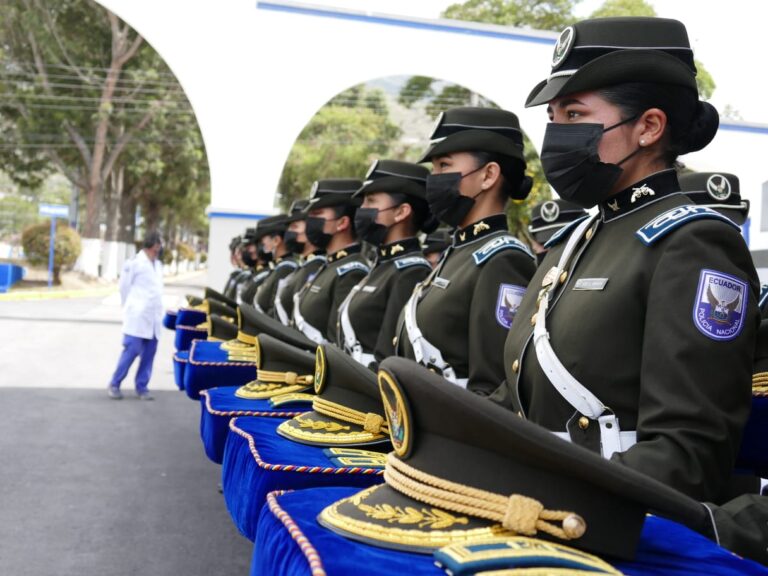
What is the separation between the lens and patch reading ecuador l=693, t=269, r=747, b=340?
1.76 m

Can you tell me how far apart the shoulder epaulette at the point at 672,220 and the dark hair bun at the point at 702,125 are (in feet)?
0.69

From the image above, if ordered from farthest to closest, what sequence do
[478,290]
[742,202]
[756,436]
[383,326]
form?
[383,326], [742,202], [478,290], [756,436]

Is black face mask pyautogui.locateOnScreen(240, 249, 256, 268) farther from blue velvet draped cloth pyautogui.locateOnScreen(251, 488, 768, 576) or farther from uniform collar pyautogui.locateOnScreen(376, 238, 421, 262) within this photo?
blue velvet draped cloth pyautogui.locateOnScreen(251, 488, 768, 576)

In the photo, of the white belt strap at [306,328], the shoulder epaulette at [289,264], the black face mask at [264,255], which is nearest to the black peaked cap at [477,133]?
the white belt strap at [306,328]

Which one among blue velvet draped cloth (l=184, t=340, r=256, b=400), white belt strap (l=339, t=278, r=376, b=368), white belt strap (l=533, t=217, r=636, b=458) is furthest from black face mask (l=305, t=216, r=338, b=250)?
white belt strap (l=533, t=217, r=636, b=458)

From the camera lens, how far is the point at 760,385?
2.29 meters

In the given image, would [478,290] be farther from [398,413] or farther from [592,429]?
[398,413]

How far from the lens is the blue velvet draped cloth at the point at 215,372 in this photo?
4.80 metres

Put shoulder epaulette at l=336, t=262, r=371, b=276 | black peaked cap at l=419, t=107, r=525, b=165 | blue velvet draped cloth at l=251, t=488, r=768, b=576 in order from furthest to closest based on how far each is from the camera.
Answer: shoulder epaulette at l=336, t=262, r=371, b=276 < black peaked cap at l=419, t=107, r=525, b=165 < blue velvet draped cloth at l=251, t=488, r=768, b=576

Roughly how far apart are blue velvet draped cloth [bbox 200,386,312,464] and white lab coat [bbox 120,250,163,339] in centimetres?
611

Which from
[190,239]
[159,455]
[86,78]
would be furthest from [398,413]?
[190,239]

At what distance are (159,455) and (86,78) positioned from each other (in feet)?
86.9

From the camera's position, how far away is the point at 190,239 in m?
93.1

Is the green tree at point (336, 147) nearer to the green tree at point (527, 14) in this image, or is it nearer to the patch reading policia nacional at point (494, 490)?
the green tree at point (527, 14)
